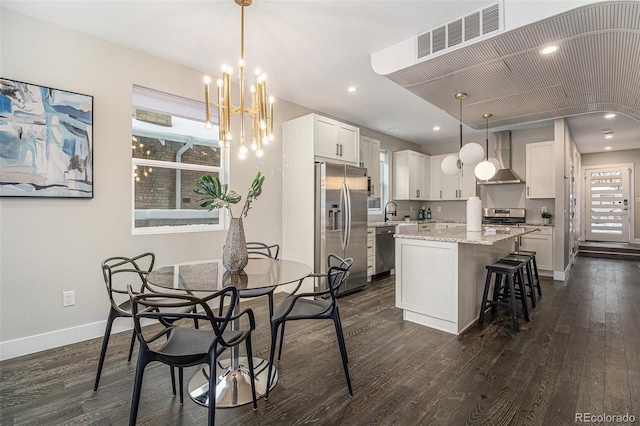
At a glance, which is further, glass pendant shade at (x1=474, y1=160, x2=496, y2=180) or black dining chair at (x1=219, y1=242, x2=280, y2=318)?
glass pendant shade at (x1=474, y1=160, x2=496, y2=180)

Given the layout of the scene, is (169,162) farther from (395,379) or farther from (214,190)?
(395,379)

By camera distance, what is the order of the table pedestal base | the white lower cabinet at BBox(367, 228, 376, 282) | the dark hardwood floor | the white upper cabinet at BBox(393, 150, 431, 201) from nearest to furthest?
the dark hardwood floor → the table pedestal base → the white lower cabinet at BBox(367, 228, 376, 282) → the white upper cabinet at BBox(393, 150, 431, 201)

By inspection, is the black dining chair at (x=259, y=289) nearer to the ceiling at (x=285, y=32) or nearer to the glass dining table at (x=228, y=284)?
the glass dining table at (x=228, y=284)

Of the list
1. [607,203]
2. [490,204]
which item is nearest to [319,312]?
[490,204]

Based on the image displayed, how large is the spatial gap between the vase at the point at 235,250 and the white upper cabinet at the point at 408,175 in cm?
509

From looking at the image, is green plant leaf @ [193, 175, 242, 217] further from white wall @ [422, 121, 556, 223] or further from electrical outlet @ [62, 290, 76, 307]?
white wall @ [422, 121, 556, 223]

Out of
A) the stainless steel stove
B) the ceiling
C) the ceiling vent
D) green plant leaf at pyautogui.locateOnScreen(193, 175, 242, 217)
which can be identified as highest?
the ceiling

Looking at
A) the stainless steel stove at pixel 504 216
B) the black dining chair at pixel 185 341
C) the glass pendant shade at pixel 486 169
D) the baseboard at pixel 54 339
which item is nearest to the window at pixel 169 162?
the baseboard at pixel 54 339

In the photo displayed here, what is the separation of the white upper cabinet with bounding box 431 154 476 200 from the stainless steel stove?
19.9 inches

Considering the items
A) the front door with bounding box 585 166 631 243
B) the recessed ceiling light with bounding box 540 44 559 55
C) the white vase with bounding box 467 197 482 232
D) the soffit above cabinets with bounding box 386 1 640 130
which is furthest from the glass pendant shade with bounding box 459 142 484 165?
the front door with bounding box 585 166 631 243

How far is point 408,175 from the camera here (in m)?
6.56

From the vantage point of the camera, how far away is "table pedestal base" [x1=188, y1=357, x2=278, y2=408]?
76.4 inches

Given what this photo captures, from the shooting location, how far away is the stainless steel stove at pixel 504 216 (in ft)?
20.1

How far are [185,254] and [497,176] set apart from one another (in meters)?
5.79
